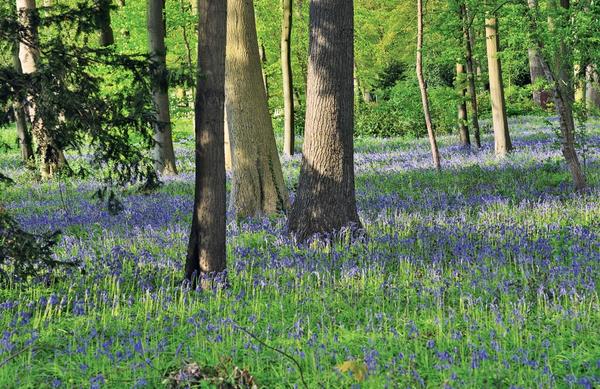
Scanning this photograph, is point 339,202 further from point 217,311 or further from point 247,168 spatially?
point 217,311

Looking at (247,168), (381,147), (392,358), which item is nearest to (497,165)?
(247,168)

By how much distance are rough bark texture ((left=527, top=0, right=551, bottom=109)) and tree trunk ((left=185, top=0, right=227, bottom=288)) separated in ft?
23.0

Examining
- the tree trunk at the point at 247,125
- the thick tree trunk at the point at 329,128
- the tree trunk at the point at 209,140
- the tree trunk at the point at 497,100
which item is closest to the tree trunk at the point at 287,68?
the tree trunk at the point at 497,100

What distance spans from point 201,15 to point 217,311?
296cm

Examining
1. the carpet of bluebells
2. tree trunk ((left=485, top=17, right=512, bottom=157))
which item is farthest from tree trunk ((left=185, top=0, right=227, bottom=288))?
tree trunk ((left=485, top=17, right=512, bottom=157))

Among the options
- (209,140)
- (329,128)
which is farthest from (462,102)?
(209,140)

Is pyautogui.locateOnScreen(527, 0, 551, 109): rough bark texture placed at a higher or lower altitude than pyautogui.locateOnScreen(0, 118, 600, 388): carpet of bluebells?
higher

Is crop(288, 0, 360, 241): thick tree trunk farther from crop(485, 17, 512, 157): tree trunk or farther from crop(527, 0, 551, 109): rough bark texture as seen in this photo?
crop(485, 17, 512, 157): tree trunk

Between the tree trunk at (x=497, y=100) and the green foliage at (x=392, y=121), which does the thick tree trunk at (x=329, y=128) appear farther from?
the green foliage at (x=392, y=121)

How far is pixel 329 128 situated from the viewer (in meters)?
9.68

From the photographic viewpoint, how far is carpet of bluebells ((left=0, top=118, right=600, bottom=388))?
503 cm

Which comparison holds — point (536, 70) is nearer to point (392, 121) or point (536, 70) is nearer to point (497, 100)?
point (392, 121)

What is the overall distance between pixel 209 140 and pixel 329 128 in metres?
2.83

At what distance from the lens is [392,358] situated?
204 inches
